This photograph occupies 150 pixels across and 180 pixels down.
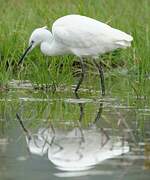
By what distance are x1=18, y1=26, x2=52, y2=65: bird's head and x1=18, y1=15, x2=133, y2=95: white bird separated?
166 millimetres

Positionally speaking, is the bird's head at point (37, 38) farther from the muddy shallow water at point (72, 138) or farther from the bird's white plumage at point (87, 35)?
the muddy shallow water at point (72, 138)

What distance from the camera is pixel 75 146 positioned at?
24.5 feet

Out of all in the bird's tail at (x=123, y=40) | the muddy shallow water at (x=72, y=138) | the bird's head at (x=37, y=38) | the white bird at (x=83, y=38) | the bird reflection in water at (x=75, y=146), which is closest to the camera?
the muddy shallow water at (x=72, y=138)

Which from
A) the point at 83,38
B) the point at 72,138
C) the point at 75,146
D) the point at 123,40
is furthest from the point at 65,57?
the point at 75,146

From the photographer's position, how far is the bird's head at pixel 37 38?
1188 cm

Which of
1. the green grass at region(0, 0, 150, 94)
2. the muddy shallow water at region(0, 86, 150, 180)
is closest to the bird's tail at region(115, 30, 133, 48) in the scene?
the green grass at region(0, 0, 150, 94)

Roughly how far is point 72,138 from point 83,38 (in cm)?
378

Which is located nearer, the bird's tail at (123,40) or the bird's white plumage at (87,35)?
the bird's tail at (123,40)

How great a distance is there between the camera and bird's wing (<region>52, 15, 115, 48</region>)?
37.4 ft

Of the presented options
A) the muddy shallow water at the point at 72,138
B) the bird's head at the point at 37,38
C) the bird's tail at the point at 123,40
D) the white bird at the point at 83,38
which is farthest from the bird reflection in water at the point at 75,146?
the bird's head at the point at 37,38

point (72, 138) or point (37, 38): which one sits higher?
point (37, 38)

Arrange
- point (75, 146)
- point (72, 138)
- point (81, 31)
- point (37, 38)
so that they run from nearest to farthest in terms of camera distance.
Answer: point (75, 146) → point (72, 138) → point (81, 31) → point (37, 38)

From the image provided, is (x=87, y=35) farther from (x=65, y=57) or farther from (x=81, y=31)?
(x=65, y=57)

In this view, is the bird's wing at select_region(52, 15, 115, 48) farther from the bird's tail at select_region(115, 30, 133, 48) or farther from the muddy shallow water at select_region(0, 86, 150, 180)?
the muddy shallow water at select_region(0, 86, 150, 180)
